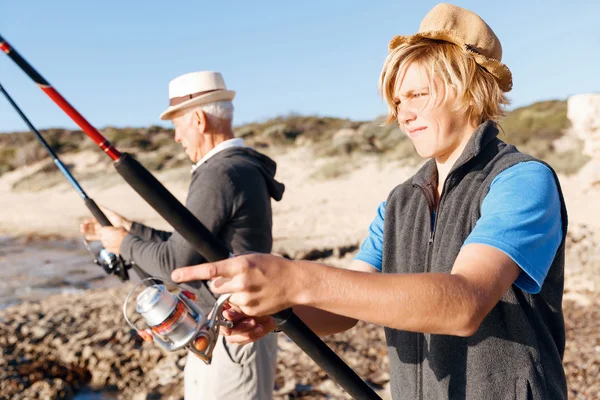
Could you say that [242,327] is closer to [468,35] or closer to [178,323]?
[178,323]

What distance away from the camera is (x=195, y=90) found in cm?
312

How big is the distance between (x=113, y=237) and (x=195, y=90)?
33.1 inches

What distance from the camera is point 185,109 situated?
124 inches

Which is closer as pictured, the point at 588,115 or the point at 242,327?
the point at 242,327

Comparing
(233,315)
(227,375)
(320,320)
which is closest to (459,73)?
(320,320)

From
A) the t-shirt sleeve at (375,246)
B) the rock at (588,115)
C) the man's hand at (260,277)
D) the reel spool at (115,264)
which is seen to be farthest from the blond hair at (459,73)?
the rock at (588,115)

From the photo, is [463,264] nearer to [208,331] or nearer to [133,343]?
[208,331]

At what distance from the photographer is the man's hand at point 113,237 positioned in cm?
312

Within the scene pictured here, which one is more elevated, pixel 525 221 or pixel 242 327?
pixel 525 221

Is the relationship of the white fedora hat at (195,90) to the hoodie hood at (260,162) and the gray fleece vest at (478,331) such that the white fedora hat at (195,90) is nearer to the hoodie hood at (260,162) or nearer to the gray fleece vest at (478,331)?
the hoodie hood at (260,162)

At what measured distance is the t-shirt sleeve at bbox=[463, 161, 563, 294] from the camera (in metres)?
1.34

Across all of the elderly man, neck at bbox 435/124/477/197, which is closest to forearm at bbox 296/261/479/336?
neck at bbox 435/124/477/197

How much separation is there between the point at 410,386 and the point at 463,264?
0.61 m

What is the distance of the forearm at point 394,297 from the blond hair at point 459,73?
0.68m
